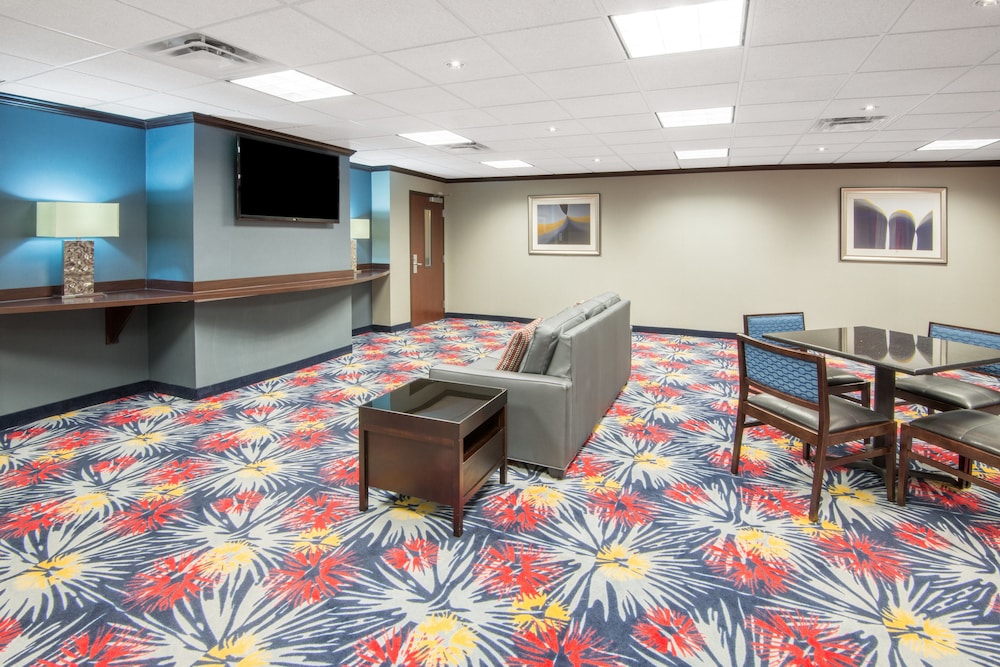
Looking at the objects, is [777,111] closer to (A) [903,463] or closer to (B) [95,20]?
(A) [903,463]

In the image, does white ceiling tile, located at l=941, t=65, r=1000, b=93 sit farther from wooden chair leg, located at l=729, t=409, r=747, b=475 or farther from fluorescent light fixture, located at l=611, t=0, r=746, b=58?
wooden chair leg, located at l=729, t=409, r=747, b=475

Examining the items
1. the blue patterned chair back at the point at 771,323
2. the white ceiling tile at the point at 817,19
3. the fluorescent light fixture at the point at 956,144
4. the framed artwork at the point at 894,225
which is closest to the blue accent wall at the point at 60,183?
the white ceiling tile at the point at 817,19

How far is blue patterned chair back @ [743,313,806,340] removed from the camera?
2.89 m

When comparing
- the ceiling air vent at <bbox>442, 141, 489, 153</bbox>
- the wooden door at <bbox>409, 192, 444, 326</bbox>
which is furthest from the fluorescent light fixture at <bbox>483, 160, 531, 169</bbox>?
the wooden door at <bbox>409, 192, 444, 326</bbox>

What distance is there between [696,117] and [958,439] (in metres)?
2.24

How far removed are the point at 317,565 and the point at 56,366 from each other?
229cm

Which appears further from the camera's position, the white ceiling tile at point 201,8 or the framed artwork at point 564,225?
the framed artwork at point 564,225

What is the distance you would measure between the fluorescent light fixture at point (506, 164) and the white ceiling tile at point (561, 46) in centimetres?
268

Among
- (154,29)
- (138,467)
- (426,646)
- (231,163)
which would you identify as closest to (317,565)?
(426,646)

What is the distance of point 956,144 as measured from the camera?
12.9 ft

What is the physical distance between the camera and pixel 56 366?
2928 millimetres

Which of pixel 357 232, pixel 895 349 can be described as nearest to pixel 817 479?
pixel 895 349

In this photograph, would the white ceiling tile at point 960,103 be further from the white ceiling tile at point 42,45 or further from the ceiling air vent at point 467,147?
the white ceiling tile at point 42,45

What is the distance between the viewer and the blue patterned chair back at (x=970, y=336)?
7.95ft
